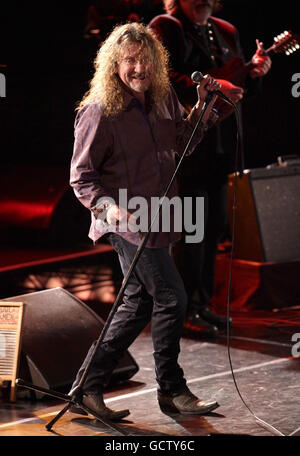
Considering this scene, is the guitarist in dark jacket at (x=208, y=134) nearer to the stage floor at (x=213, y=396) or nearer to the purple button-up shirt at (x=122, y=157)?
the stage floor at (x=213, y=396)

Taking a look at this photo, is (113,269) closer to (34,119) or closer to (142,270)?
(34,119)

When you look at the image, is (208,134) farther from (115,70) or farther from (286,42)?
(115,70)

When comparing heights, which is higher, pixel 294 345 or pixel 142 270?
pixel 142 270

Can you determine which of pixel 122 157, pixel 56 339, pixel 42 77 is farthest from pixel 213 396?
pixel 42 77

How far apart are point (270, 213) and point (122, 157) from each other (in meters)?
2.77

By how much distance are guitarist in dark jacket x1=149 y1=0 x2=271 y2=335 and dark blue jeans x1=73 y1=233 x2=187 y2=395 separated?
158cm

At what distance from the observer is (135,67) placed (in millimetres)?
4086

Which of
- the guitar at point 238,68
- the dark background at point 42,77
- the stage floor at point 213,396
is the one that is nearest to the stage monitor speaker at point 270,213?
the stage floor at point 213,396

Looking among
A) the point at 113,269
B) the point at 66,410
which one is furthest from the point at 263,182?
the point at 66,410

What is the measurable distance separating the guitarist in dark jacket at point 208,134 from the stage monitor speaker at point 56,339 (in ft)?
3.54

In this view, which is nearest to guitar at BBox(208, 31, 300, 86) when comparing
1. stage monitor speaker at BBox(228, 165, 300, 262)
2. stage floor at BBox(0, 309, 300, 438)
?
stage monitor speaker at BBox(228, 165, 300, 262)

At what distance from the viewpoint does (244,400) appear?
448 cm

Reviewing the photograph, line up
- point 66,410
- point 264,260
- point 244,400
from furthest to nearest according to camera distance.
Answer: point 264,260, point 244,400, point 66,410
